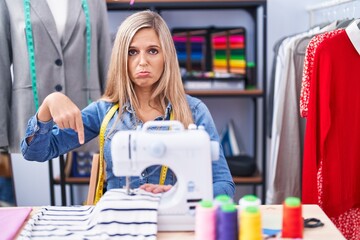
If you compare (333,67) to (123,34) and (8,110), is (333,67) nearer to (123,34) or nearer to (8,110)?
(123,34)

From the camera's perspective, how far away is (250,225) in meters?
0.96

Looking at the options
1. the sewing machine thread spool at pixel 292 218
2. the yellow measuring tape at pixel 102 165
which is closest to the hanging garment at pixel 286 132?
the yellow measuring tape at pixel 102 165

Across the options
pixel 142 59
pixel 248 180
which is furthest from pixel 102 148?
pixel 248 180

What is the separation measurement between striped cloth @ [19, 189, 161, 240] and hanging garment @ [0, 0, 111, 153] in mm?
1038

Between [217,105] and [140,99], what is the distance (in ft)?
5.20

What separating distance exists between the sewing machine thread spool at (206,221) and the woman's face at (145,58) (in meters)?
0.58

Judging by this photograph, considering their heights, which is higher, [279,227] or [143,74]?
[143,74]

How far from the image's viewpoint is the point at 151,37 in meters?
1.48

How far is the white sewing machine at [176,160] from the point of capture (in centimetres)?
116

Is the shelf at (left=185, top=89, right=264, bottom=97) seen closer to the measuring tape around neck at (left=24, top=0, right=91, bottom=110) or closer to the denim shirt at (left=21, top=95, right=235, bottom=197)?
the measuring tape around neck at (left=24, top=0, right=91, bottom=110)

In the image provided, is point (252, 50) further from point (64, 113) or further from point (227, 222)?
point (227, 222)

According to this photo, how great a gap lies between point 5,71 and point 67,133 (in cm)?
79

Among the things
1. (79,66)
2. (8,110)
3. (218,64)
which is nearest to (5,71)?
(8,110)

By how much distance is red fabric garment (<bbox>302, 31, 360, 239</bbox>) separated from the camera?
1828 mm
